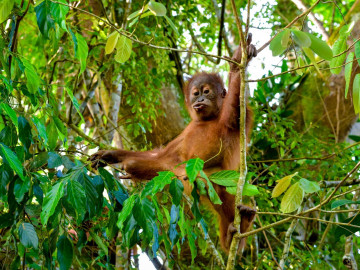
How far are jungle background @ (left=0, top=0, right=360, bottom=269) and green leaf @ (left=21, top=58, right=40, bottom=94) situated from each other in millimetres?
10

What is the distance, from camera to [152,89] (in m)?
5.06

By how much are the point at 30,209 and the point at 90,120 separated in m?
4.20

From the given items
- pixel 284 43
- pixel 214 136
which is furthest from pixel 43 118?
pixel 214 136

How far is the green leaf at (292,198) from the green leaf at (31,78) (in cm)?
147

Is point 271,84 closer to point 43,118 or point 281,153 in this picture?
point 281,153

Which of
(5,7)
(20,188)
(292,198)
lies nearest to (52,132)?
(20,188)

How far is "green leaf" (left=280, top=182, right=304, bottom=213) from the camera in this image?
7.52ft

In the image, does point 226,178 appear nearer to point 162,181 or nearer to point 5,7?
point 162,181

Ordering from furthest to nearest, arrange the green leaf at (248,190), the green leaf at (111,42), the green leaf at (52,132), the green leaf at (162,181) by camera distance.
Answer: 1. the green leaf at (52,132)
2. the green leaf at (111,42)
3. the green leaf at (248,190)
4. the green leaf at (162,181)

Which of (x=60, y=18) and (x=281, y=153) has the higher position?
(x=60, y=18)

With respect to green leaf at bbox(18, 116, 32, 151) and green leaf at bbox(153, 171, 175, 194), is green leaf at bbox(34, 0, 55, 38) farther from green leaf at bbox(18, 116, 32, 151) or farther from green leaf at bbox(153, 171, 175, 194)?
green leaf at bbox(153, 171, 175, 194)

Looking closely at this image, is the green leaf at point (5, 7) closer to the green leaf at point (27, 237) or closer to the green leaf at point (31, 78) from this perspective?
the green leaf at point (31, 78)

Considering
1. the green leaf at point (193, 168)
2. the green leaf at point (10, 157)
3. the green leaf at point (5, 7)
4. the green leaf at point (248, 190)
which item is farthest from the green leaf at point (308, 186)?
the green leaf at point (5, 7)

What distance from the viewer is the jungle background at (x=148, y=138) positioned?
2373 mm
